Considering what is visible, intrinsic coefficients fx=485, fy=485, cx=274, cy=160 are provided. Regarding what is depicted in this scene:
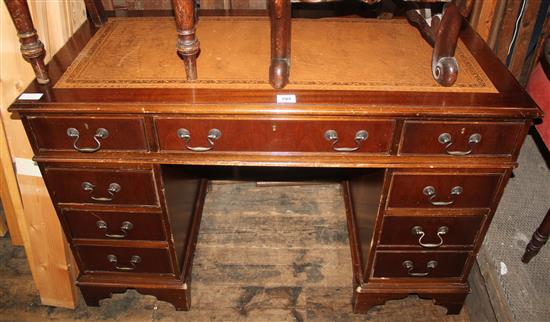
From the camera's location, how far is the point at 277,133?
5.29 ft

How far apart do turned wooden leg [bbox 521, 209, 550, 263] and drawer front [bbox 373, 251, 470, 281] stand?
311 millimetres

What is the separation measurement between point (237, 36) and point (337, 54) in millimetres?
412

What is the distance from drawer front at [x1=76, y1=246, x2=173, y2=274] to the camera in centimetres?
200

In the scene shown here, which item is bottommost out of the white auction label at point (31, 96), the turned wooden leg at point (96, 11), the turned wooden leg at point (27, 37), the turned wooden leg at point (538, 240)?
the turned wooden leg at point (538, 240)

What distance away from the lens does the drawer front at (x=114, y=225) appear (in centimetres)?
188

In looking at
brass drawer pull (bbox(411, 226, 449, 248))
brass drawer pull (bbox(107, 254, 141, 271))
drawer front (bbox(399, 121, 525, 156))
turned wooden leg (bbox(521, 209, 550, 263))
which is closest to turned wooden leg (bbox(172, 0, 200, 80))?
drawer front (bbox(399, 121, 525, 156))

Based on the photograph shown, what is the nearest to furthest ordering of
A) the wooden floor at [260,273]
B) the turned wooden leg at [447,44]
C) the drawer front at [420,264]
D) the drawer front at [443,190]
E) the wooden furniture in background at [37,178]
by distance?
the turned wooden leg at [447,44]
the drawer front at [443,190]
the wooden furniture in background at [37,178]
the drawer front at [420,264]
the wooden floor at [260,273]

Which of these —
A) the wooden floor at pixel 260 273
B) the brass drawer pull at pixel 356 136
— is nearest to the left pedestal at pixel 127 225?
the wooden floor at pixel 260 273

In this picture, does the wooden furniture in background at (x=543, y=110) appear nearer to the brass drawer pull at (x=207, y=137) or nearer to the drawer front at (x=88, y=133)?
the brass drawer pull at (x=207, y=137)

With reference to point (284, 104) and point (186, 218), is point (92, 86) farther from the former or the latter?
point (186, 218)

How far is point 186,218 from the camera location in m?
2.28

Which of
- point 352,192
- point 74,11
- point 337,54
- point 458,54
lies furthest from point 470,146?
point 74,11

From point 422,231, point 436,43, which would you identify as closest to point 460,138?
point 436,43

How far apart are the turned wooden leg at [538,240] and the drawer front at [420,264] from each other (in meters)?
0.31
